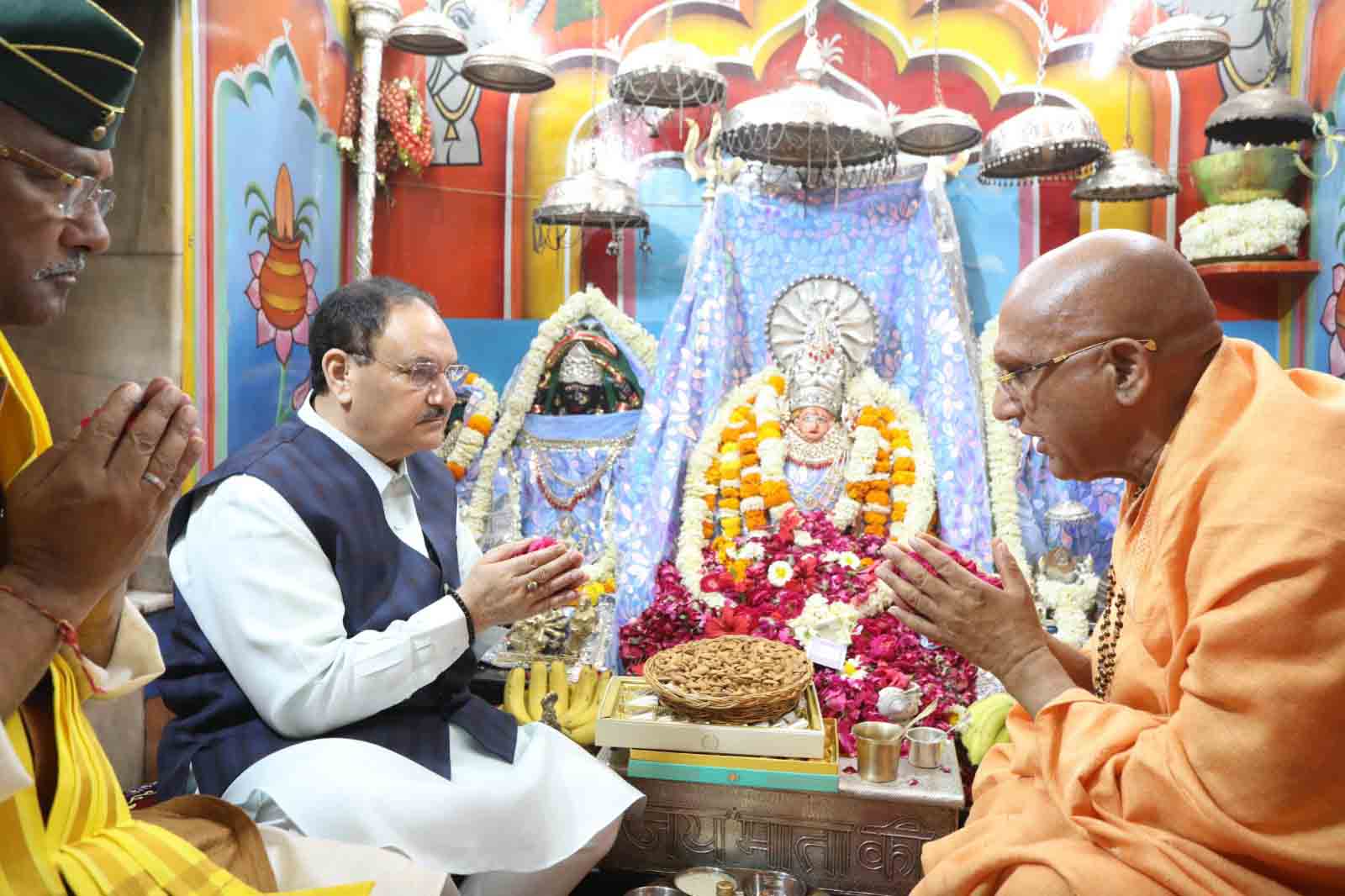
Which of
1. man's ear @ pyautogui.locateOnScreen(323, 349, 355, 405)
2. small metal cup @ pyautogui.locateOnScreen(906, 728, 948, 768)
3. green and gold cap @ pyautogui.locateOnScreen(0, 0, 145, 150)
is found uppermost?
green and gold cap @ pyautogui.locateOnScreen(0, 0, 145, 150)

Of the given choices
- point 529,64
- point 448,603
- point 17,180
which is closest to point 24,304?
point 17,180

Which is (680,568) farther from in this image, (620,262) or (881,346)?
(620,262)

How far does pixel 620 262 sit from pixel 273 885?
5245 mm

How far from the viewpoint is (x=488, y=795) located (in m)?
2.32

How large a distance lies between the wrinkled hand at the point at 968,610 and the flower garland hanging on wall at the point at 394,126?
192 inches

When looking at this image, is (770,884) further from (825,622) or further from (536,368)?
(536,368)

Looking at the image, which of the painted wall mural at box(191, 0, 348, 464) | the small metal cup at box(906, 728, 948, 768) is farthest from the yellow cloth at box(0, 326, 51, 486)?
the painted wall mural at box(191, 0, 348, 464)

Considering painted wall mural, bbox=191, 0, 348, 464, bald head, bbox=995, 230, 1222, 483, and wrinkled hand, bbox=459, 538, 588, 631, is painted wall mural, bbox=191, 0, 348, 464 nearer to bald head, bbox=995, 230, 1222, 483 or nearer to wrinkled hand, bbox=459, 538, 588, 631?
wrinkled hand, bbox=459, 538, 588, 631

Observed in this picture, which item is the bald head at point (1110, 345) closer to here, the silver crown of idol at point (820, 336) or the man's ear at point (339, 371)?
the man's ear at point (339, 371)

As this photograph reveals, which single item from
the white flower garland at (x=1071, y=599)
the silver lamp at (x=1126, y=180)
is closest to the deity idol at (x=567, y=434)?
the white flower garland at (x=1071, y=599)

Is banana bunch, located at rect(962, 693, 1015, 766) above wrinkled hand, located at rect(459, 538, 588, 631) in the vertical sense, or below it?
below

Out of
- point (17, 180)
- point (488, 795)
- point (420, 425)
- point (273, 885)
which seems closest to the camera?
point (17, 180)

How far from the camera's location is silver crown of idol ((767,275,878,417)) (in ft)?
17.4

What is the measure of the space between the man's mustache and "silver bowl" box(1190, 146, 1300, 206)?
225 inches
